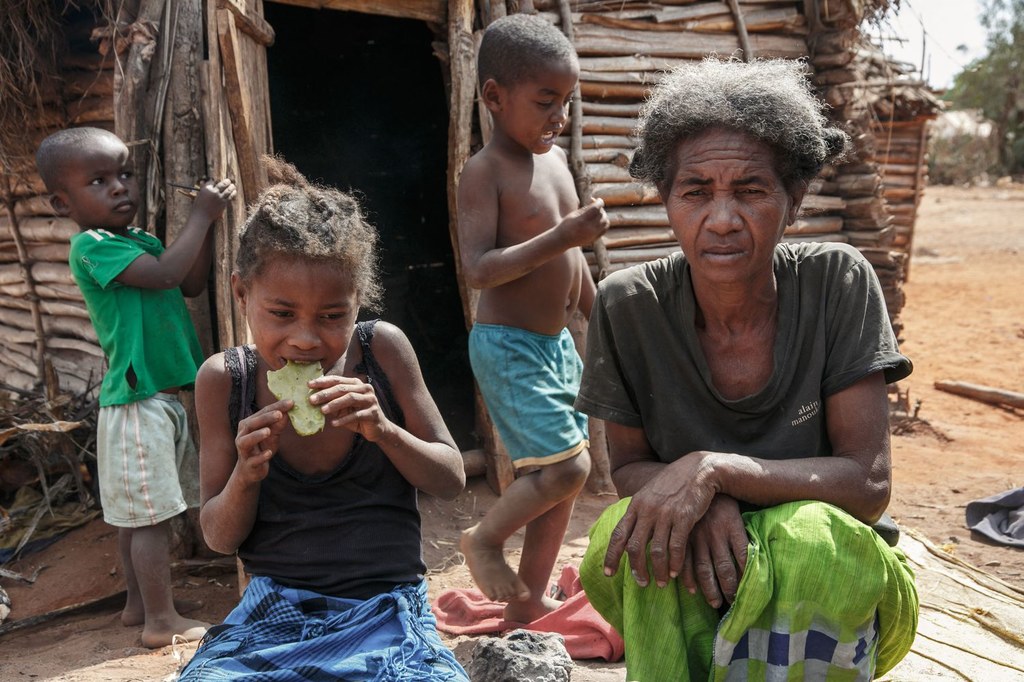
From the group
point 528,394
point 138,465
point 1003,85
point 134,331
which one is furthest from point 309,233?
point 1003,85


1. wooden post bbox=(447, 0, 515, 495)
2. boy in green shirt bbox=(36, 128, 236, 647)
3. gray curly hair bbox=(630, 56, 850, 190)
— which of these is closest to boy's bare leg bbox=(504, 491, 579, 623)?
boy in green shirt bbox=(36, 128, 236, 647)

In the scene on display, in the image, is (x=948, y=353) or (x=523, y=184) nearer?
(x=523, y=184)

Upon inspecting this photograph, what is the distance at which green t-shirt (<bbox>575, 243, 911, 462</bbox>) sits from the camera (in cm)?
217

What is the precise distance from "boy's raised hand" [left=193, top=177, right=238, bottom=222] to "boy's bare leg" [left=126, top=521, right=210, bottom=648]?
1.24 m

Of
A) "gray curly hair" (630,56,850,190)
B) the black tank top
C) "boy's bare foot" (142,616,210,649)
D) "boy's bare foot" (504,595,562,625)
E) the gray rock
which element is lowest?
"boy's bare foot" (142,616,210,649)

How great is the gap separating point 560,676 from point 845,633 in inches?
37.8

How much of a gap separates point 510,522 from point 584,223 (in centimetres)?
105

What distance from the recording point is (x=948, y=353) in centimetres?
993

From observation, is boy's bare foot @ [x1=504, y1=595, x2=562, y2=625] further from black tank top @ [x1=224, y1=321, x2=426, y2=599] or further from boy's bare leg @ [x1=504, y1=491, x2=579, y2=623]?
black tank top @ [x1=224, y1=321, x2=426, y2=599]

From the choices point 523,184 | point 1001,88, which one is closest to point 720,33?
point 523,184

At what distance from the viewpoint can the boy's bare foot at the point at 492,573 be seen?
316 centimetres

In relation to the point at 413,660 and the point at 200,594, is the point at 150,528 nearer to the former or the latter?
the point at 200,594

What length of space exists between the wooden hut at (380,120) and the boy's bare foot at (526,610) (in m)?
1.58

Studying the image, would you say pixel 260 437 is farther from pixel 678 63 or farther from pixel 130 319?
pixel 678 63
